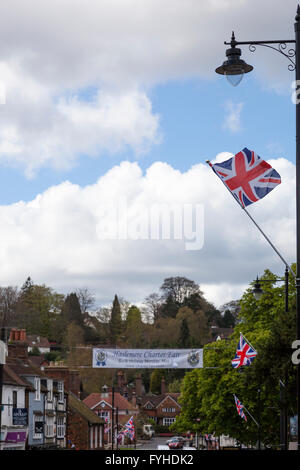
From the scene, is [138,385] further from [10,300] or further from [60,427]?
[60,427]

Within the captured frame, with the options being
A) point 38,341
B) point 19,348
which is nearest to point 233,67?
point 19,348

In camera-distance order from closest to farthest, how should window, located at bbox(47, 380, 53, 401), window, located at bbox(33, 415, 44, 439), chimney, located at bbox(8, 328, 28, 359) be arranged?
1. window, located at bbox(33, 415, 44, 439)
2. window, located at bbox(47, 380, 53, 401)
3. chimney, located at bbox(8, 328, 28, 359)

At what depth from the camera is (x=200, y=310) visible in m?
148

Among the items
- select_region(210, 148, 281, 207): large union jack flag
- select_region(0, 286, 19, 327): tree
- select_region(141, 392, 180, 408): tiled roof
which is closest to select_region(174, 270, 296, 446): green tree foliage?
select_region(210, 148, 281, 207): large union jack flag

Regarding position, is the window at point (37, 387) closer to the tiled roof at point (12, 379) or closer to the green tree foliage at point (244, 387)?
the tiled roof at point (12, 379)

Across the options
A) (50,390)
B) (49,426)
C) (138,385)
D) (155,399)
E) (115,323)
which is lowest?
(155,399)

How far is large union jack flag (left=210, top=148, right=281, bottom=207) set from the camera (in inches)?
594

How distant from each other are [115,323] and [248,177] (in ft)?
420

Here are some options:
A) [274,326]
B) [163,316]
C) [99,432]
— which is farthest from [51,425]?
[163,316]

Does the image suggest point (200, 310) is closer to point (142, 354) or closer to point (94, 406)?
point (94, 406)

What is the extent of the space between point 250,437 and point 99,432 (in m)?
25.8

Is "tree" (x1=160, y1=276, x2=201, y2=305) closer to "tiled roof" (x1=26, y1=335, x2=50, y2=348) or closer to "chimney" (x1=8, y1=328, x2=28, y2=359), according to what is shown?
"tiled roof" (x1=26, y1=335, x2=50, y2=348)

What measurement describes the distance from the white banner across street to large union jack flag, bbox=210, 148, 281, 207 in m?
23.7

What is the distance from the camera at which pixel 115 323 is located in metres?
142
